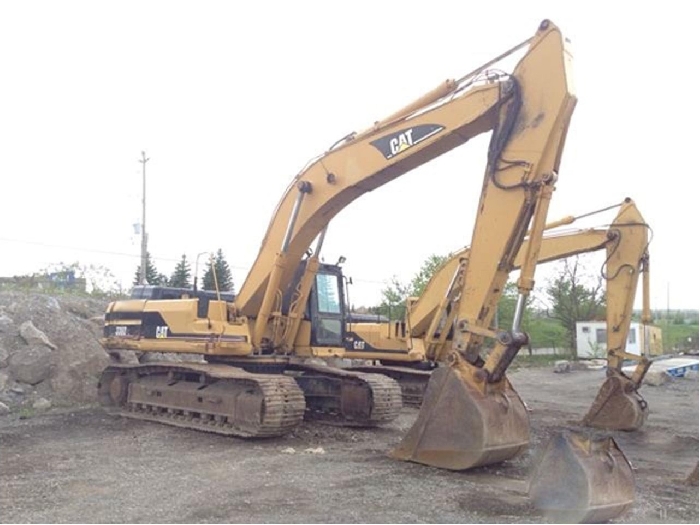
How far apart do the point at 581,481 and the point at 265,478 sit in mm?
3204

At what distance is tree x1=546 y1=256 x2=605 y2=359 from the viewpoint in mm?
37312

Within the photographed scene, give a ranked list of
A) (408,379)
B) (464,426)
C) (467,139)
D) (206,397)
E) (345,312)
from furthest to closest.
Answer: (408,379) → (345,312) → (206,397) → (467,139) → (464,426)

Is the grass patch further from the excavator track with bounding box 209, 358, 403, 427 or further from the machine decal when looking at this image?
the machine decal

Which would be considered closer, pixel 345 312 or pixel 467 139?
pixel 467 139

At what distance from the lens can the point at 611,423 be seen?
12711 mm

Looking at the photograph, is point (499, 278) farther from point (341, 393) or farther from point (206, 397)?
point (206, 397)

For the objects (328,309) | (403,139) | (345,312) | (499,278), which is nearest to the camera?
(499,278)

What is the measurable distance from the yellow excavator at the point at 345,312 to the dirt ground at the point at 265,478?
43 centimetres


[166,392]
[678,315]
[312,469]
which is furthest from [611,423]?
[166,392]

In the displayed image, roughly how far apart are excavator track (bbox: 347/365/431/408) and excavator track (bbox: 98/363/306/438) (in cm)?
423

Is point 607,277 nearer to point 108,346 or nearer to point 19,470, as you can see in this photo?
point 108,346

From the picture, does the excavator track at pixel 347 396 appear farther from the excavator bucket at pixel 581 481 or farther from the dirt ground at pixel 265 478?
the excavator bucket at pixel 581 481

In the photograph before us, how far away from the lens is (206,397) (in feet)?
37.8

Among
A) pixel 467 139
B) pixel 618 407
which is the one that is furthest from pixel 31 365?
pixel 618 407
